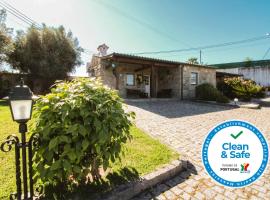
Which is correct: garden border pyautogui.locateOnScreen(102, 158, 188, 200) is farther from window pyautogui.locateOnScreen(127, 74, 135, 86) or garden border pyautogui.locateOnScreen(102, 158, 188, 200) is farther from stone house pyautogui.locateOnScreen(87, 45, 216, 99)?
window pyautogui.locateOnScreen(127, 74, 135, 86)

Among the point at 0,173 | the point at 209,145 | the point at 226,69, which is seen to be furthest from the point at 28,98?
the point at 226,69

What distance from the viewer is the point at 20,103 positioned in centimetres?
191

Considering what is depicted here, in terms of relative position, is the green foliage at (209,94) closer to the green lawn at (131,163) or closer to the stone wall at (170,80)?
the stone wall at (170,80)

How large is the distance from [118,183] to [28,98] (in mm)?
1556

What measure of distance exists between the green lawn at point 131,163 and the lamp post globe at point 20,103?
3.39 feet

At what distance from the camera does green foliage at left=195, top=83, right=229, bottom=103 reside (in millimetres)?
13023

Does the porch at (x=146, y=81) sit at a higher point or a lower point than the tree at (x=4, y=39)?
lower

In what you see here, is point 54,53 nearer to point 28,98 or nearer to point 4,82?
point 4,82

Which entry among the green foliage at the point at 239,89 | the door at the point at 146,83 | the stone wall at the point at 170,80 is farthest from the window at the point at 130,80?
the green foliage at the point at 239,89

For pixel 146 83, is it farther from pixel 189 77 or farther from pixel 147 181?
pixel 147 181

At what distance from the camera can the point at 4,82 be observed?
50.6 ft

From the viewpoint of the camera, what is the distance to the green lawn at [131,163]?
7.98 feet

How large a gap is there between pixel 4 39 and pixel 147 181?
16475 mm

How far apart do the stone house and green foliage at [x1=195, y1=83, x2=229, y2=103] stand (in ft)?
2.36
